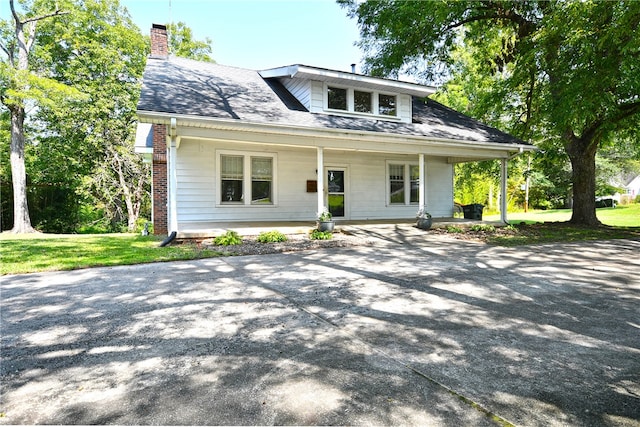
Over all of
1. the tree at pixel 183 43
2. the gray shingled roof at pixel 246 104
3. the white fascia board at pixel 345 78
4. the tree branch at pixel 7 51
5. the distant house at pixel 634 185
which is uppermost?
the tree at pixel 183 43

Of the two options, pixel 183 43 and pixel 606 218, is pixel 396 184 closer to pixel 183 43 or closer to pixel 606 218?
pixel 606 218

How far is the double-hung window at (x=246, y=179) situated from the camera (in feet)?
37.1

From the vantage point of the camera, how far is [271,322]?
3.58 metres

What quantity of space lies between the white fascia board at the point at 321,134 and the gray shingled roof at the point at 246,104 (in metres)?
0.17

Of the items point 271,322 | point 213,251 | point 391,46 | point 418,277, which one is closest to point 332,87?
point 391,46

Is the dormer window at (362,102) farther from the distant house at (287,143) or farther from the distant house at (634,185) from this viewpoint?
the distant house at (634,185)

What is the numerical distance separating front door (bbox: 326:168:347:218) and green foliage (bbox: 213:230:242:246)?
15.8ft

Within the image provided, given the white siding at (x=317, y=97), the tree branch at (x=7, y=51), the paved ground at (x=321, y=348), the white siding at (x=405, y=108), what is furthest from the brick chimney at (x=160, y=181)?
the tree branch at (x=7, y=51)

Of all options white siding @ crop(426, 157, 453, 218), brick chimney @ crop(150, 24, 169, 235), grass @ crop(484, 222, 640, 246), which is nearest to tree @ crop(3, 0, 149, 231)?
brick chimney @ crop(150, 24, 169, 235)

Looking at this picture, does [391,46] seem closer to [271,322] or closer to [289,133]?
[289,133]

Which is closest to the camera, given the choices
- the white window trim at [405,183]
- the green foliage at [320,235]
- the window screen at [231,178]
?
the green foliage at [320,235]

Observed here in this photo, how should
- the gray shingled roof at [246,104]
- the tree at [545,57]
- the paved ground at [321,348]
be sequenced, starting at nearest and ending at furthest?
the paved ground at [321,348] < the gray shingled roof at [246,104] < the tree at [545,57]

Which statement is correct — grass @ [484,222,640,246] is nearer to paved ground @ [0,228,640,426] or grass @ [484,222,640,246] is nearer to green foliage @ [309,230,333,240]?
paved ground @ [0,228,640,426]

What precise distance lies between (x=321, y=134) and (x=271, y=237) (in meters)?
3.11
